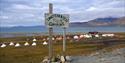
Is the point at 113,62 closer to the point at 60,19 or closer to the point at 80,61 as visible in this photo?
the point at 80,61

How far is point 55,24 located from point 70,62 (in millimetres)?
2318

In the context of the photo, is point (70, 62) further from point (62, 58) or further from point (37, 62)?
point (37, 62)

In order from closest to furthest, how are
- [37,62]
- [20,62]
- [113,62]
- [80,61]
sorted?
[113,62]
[80,61]
[37,62]
[20,62]

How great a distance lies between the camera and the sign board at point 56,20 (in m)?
19.3

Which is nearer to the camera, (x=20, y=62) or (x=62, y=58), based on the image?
(x=62, y=58)

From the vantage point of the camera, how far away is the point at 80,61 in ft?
67.5

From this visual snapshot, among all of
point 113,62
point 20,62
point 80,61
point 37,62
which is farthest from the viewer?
point 20,62

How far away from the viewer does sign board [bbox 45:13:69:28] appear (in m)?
19.3

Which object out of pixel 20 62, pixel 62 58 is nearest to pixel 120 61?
pixel 62 58

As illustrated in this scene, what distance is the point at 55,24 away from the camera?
64.1ft

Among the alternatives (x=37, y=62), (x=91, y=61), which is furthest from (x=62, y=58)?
(x=37, y=62)

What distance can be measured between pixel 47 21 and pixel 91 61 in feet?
11.3

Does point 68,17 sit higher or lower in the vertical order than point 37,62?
higher

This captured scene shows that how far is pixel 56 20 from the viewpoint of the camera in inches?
770
